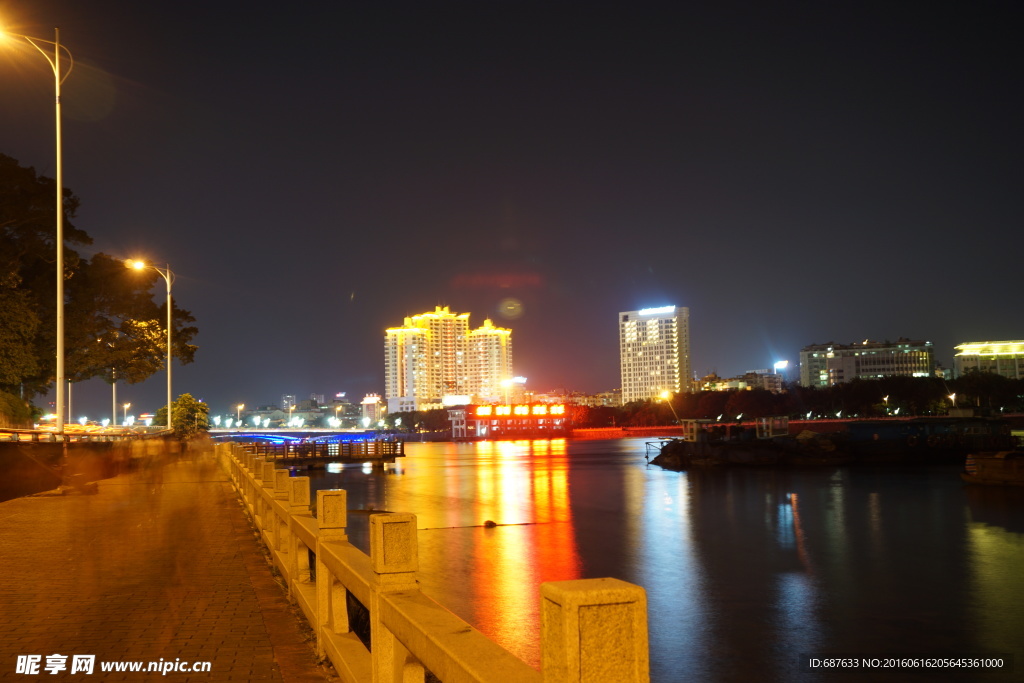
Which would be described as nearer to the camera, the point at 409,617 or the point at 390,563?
the point at 409,617

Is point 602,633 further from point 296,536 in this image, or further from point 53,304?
point 53,304

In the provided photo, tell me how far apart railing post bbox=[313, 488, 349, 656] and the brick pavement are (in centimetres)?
39

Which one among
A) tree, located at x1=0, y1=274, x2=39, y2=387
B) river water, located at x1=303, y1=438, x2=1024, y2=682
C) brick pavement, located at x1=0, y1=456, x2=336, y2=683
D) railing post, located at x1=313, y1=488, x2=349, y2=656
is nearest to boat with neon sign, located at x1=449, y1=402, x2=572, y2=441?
river water, located at x1=303, y1=438, x2=1024, y2=682

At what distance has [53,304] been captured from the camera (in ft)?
128

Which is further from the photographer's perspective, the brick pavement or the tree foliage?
the tree foliage

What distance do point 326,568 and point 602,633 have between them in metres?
4.58

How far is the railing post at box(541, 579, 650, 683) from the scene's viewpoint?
206 cm

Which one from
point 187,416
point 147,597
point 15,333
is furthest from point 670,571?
point 187,416

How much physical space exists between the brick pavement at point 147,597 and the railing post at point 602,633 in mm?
4612

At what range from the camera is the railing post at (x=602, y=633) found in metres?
2.06

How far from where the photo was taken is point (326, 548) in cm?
608

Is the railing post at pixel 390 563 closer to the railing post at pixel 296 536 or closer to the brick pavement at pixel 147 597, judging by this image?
the brick pavement at pixel 147 597

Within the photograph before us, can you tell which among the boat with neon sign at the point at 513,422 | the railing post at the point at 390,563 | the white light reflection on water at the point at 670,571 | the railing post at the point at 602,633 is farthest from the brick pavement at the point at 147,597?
the boat with neon sign at the point at 513,422

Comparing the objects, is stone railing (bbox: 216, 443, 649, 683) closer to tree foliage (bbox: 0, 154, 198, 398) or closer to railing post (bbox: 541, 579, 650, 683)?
railing post (bbox: 541, 579, 650, 683)
